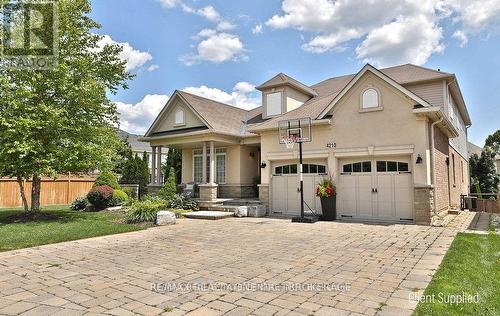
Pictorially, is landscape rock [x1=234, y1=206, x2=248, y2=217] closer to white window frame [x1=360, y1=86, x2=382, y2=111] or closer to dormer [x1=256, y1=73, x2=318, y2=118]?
dormer [x1=256, y1=73, x2=318, y2=118]

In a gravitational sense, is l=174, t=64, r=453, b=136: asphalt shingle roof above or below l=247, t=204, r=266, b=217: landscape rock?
above

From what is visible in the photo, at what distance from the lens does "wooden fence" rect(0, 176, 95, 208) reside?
18.6 meters

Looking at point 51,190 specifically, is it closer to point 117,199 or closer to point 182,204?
point 117,199

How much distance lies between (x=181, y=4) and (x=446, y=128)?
1150cm

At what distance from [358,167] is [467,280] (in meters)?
7.94

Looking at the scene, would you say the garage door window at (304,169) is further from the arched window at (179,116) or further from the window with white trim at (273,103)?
the arched window at (179,116)

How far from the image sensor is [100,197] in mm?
16016

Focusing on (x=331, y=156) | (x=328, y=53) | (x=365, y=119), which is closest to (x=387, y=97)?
(x=365, y=119)

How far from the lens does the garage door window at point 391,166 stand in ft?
38.4

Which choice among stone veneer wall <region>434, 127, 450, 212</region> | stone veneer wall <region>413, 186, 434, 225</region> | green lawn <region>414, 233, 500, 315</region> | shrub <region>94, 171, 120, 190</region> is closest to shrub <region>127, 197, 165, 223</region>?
shrub <region>94, 171, 120, 190</region>

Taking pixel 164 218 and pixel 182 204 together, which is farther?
pixel 182 204

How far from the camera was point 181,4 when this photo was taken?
1235 cm

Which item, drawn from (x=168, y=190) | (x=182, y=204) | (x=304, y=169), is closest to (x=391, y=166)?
(x=304, y=169)

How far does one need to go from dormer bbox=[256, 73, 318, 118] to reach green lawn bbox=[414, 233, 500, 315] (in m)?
11.1
